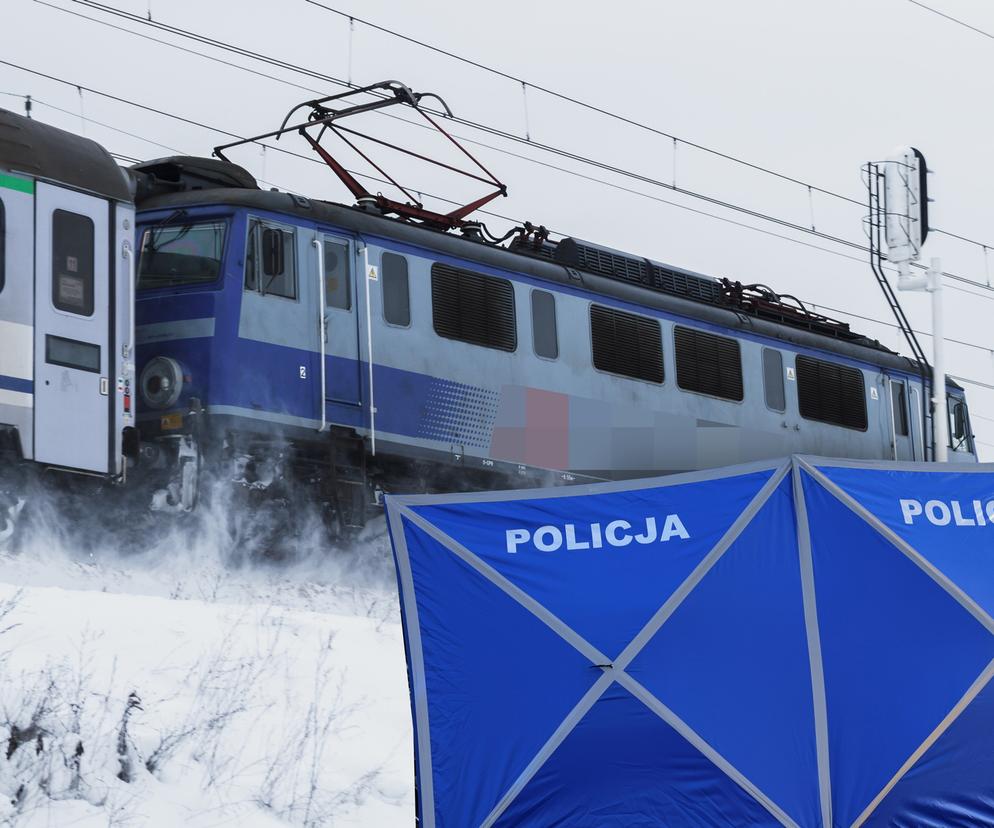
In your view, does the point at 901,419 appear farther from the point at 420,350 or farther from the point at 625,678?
the point at 625,678

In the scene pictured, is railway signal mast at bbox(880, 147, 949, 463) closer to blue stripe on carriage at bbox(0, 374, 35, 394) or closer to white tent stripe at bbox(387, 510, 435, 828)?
blue stripe on carriage at bbox(0, 374, 35, 394)

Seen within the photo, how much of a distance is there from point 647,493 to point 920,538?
1.31 metres

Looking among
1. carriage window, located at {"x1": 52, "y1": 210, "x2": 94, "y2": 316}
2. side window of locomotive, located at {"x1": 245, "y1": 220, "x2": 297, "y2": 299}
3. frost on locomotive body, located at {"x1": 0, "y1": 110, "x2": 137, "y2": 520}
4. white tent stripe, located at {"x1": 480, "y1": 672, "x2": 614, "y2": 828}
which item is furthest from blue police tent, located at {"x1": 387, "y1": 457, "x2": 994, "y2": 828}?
side window of locomotive, located at {"x1": 245, "y1": 220, "x2": 297, "y2": 299}

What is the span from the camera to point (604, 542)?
26.0 ft

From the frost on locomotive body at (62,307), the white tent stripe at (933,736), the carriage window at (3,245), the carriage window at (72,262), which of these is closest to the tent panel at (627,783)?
the white tent stripe at (933,736)

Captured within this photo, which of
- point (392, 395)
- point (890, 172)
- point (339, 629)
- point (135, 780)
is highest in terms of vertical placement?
point (890, 172)

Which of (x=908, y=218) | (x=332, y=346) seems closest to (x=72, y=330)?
(x=332, y=346)

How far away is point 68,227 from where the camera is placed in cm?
1482

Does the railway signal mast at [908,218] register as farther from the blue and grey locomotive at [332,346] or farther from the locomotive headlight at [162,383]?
the locomotive headlight at [162,383]

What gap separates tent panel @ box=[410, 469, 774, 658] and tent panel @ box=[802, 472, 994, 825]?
19.9 inches

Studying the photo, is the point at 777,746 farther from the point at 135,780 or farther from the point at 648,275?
the point at 648,275

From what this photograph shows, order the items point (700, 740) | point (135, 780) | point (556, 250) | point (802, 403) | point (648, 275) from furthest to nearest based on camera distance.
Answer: point (802, 403)
point (648, 275)
point (556, 250)
point (135, 780)
point (700, 740)

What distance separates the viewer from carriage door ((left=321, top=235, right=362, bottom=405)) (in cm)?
1666

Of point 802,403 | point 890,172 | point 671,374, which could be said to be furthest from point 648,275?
point 890,172
